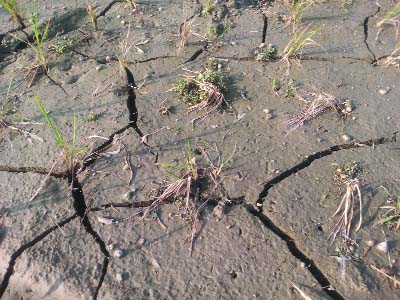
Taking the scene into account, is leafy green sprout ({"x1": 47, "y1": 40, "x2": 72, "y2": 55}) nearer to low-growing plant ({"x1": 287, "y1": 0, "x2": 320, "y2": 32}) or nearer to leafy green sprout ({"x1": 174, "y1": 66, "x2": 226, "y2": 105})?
leafy green sprout ({"x1": 174, "y1": 66, "x2": 226, "y2": 105})

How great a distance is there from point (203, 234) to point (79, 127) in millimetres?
1101

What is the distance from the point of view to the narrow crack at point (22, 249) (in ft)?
7.25

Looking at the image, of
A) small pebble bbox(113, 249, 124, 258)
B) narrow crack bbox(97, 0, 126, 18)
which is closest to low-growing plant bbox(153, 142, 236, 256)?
small pebble bbox(113, 249, 124, 258)

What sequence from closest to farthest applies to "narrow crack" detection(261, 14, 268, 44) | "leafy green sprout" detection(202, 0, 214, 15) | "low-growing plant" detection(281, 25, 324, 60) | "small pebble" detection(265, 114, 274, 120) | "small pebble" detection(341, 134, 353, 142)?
1. "small pebble" detection(341, 134, 353, 142)
2. "small pebble" detection(265, 114, 274, 120)
3. "low-growing plant" detection(281, 25, 324, 60)
4. "narrow crack" detection(261, 14, 268, 44)
5. "leafy green sprout" detection(202, 0, 214, 15)

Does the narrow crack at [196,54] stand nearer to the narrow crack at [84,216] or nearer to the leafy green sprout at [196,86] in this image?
the leafy green sprout at [196,86]

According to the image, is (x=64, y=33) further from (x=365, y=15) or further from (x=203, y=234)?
(x=365, y=15)

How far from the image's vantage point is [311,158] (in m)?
2.63

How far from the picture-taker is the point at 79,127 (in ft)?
9.24

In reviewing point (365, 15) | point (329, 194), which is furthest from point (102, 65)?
point (365, 15)

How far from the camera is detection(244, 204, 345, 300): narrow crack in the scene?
83.0 inches

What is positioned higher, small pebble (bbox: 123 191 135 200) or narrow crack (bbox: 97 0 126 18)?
narrow crack (bbox: 97 0 126 18)

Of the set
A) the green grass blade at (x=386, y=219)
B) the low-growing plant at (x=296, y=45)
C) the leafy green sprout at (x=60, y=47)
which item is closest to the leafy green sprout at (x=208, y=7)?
the low-growing plant at (x=296, y=45)

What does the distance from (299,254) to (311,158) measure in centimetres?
64

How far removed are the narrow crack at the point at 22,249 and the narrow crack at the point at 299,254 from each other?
99 cm
